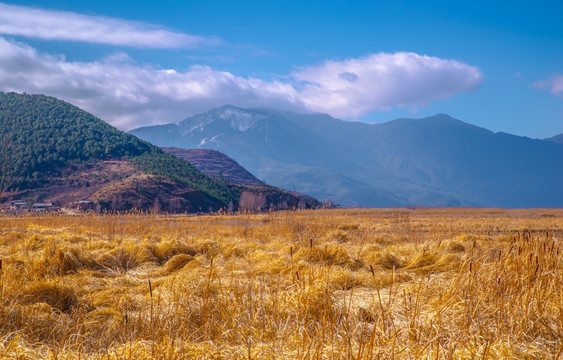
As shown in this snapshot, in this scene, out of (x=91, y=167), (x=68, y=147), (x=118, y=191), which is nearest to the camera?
(x=118, y=191)

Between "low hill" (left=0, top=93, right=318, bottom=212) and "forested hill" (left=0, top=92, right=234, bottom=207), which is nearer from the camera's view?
"low hill" (left=0, top=93, right=318, bottom=212)

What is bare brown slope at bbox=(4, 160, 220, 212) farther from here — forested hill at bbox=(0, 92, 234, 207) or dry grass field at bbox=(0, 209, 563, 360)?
dry grass field at bbox=(0, 209, 563, 360)

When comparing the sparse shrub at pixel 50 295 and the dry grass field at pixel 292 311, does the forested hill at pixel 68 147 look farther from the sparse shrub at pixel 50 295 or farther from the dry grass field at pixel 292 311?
the sparse shrub at pixel 50 295

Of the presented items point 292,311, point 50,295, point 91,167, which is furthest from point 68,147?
point 292,311

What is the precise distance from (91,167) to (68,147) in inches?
331

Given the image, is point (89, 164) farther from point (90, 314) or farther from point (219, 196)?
point (90, 314)

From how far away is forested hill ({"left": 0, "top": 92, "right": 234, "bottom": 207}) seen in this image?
79188 millimetres

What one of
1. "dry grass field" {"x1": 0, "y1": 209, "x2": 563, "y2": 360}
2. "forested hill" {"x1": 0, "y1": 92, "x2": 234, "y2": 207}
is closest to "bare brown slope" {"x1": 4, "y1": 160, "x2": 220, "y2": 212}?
"forested hill" {"x1": 0, "y1": 92, "x2": 234, "y2": 207}

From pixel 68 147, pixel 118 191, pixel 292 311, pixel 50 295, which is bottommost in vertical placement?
pixel 50 295

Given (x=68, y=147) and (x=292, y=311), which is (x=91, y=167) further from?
(x=292, y=311)

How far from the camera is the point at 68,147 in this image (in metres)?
87.5

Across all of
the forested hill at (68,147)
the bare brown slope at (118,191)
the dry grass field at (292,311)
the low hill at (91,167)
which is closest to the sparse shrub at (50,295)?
the dry grass field at (292,311)

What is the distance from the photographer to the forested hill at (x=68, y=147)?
7919 cm

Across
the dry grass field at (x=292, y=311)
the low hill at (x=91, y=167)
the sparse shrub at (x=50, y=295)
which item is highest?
the low hill at (x=91, y=167)
